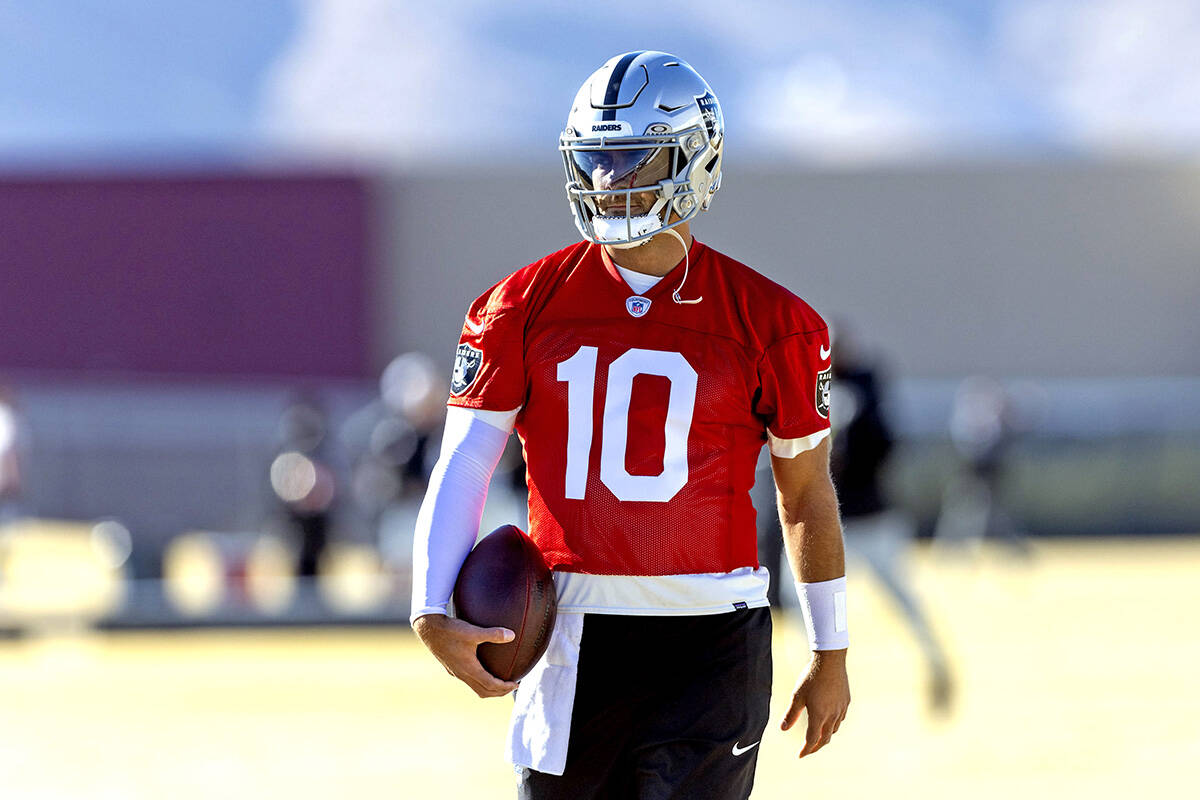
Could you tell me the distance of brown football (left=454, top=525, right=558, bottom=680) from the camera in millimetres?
3137

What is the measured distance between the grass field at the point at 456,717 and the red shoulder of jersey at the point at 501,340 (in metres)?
3.82

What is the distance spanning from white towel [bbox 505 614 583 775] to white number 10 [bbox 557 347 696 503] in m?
0.31

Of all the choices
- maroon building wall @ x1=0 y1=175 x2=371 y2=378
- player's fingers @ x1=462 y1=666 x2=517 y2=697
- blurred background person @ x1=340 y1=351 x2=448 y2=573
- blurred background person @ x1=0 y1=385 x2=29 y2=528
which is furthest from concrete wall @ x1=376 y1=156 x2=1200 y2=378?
player's fingers @ x1=462 y1=666 x2=517 y2=697

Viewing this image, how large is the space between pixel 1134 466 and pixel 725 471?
16612mm

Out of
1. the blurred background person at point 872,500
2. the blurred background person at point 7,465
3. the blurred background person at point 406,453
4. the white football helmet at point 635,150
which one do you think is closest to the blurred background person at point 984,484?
the blurred background person at point 406,453

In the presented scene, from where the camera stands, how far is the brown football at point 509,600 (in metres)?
3.14

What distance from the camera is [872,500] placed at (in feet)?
26.4

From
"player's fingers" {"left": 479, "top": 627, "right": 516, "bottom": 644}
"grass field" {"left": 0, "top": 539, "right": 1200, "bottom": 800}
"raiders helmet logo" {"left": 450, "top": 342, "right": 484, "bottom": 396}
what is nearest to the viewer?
"player's fingers" {"left": 479, "top": 627, "right": 516, "bottom": 644}

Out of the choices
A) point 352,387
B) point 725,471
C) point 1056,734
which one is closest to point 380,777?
point 1056,734

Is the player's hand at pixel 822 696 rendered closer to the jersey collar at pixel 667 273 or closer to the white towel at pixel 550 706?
the white towel at pixel 550 706

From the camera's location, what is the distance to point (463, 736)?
26.2ft

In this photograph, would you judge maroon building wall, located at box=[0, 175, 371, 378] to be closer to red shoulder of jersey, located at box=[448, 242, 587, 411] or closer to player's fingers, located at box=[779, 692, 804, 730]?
red shoulder of jersey, located at box=[448, 242, 587, 411]

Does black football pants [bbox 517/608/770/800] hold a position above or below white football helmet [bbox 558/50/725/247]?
below

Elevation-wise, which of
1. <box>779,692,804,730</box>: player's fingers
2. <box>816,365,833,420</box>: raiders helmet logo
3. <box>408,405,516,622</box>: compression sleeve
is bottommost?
<box>779,692,804,730</box>: player's fingers
